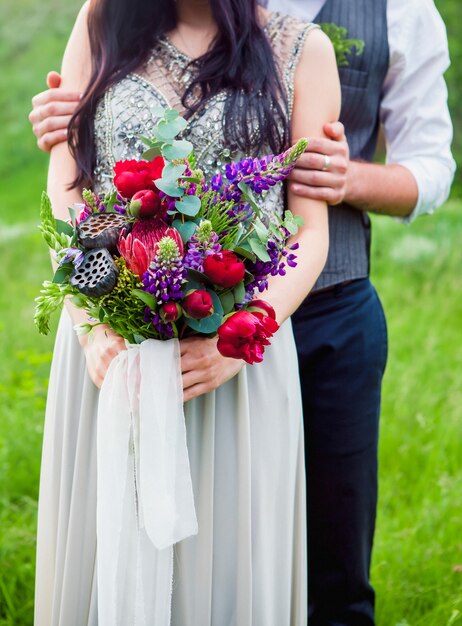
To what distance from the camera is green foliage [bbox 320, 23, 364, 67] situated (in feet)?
8.50

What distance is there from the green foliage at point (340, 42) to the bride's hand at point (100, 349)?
1.16 metres

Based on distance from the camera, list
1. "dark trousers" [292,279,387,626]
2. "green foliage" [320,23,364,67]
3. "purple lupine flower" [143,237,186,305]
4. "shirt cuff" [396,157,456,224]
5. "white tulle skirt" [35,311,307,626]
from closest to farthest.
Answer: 1. "purple lupine flower" [143,237,186,305]
2. "white tulle skirt" [35,311,307,626]
3. "green foliage" [320,23,364,67]
4. "dark trousers" [292,279,387,626]
5. "shirt cuff" [396,157,456,224]

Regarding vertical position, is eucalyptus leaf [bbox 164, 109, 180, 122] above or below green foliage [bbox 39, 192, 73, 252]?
above

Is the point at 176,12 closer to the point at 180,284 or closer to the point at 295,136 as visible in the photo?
the point at 295,136

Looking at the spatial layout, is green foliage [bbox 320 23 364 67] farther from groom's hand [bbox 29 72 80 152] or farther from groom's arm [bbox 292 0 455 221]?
groom's hand [bbox 29 72 80 152]

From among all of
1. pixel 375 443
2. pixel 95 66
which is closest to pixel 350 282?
pixel 375 443

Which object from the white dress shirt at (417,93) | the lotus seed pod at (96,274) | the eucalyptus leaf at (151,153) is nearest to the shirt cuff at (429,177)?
the white dress shirt at (417,93)

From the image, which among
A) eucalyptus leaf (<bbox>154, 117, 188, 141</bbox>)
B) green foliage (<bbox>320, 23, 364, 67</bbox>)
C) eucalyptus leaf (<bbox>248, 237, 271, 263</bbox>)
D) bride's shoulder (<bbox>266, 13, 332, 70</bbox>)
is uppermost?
green foliage (<bbox>320, 23, 364, 67</bbox>)

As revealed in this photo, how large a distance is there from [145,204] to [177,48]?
0.78 m

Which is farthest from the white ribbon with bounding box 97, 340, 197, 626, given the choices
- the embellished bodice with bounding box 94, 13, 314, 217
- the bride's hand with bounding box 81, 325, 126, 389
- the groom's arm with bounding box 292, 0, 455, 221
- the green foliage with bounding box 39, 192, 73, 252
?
the groom's arm with bounding box 292, 0, 455, 221

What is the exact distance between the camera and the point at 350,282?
2.78 m

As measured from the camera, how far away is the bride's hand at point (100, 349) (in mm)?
1969

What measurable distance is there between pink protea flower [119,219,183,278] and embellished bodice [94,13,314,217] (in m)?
0.48

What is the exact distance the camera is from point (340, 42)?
259 cm
